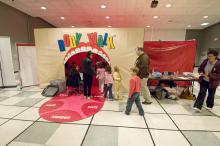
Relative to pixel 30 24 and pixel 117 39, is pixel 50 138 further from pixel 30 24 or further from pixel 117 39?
pixel 30 24

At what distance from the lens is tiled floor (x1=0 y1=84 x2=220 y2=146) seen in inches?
85.0

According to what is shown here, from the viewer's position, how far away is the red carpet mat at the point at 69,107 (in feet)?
9.50

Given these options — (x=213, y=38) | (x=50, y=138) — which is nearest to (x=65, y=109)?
(x=50, y=138)

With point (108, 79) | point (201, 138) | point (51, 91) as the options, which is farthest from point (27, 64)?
point (201, 138)

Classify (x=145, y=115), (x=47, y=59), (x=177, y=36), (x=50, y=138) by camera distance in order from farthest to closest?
1. (x=177, y=36)
2. (x=47, y=59)
3. (x=145, y=115)
4. (x=50, y=138)

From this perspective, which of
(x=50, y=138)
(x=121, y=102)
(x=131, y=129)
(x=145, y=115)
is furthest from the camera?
(x=121, y=102)

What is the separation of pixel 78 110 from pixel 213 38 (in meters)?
11.1

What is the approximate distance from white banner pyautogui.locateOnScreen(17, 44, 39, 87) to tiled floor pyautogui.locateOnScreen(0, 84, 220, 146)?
1591mm

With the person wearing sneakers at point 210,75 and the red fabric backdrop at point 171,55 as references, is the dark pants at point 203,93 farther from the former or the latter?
the red fabric backdrop at point 171,55

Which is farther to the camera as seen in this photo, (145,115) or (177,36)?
(177,36)

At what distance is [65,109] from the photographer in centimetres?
328

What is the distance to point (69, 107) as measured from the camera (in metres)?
3.39

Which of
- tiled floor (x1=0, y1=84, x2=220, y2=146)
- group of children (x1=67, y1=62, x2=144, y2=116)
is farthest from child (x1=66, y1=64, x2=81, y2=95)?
tiled floor (x1=0, y1=84, x2=220, y2=146)

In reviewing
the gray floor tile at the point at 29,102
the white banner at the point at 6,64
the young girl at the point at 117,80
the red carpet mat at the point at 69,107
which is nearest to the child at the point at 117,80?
the young girl at the point at 117,80
